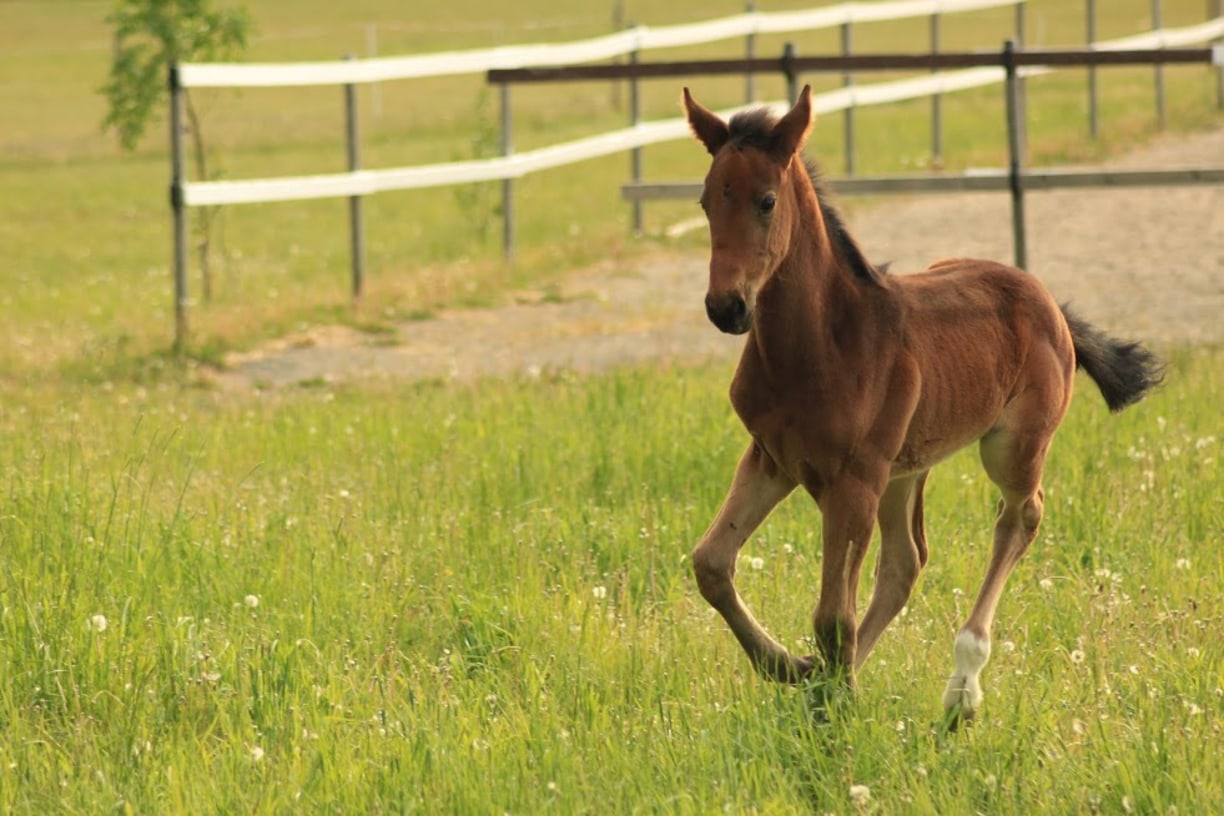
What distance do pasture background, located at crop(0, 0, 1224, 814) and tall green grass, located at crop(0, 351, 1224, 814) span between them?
14 mm

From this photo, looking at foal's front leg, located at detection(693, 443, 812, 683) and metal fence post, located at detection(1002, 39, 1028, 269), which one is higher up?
metal fence post, located at detection(1002, 39, 1028, 269)

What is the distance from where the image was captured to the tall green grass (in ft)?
12.8

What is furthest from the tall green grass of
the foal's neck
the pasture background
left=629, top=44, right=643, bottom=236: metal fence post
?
left=629, top=44, right=643, bottom=236: metal fence post

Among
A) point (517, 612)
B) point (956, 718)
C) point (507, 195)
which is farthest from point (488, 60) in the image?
Result: point (956, 718)

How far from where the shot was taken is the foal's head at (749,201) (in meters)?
4.03

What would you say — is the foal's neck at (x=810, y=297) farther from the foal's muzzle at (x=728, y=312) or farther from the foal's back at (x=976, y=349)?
the foal's muzzle at (x=728, y=312)

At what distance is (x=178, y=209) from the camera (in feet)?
36.4

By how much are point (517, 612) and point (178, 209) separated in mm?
6693

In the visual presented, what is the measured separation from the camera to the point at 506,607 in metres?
5.13

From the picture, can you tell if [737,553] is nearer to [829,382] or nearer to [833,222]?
[829,382]

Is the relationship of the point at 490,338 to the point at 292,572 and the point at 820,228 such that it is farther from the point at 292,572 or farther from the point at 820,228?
the point at 820,228

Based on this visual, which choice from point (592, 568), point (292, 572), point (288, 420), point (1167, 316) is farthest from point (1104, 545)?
point (1167, 316)

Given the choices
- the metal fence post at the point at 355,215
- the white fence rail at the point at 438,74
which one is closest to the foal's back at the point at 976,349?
the white fence rail at the point at 438,74

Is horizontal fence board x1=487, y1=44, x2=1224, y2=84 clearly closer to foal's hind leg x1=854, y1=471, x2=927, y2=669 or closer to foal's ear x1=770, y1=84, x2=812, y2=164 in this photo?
foal's hind leg x1=854, y1=471, x2=927, y2=669
